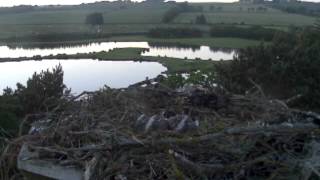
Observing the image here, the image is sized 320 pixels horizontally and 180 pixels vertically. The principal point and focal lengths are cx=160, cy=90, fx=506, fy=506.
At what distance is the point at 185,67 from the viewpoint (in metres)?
53.9

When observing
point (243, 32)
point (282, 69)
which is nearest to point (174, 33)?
point (243, 32)

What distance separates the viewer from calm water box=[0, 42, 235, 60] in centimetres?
6881

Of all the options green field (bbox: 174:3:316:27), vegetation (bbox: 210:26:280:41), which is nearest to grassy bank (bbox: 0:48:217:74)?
vegetation (bbox: 210:26:280:41)

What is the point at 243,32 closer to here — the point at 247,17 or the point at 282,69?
the point at 247,17

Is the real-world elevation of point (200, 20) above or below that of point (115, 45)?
above

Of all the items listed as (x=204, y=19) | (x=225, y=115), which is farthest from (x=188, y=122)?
(x=204, y=19)

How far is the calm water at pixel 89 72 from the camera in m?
44.6

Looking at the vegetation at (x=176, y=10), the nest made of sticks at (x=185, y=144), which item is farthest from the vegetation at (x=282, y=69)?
the vegetation at (x=176, y=10)

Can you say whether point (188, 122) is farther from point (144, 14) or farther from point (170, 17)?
point (144, 14)

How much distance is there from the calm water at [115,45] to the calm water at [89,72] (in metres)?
8.79

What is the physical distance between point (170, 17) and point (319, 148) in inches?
4037

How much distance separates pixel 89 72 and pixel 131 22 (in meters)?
55.7

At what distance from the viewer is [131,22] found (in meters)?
107

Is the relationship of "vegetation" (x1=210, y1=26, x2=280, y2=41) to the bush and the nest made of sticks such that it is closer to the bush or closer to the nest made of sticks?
the bush
